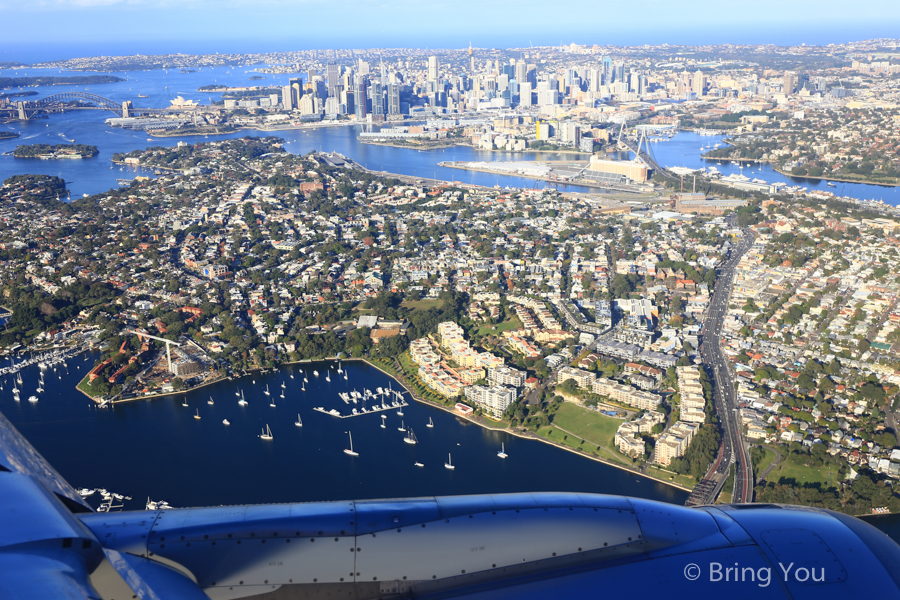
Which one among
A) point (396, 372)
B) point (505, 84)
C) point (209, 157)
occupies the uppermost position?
point (505, 84)

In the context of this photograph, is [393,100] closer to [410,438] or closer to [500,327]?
[500,327]

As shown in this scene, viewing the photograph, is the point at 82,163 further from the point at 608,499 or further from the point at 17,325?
the point at 608,499

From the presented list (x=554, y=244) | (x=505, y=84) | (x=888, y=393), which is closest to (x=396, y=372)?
(x=888, y=393)

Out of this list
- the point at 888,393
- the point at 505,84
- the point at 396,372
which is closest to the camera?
the point at 888,393

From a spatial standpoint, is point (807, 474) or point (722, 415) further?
point (722, 415)

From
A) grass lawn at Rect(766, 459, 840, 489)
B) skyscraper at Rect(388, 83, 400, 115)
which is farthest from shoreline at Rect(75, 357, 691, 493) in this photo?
skyscraper at Rect(388, 83, 400, 115)

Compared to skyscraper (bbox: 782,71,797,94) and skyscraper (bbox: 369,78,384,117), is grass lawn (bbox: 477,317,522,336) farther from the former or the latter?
skyscraper (bbox: 782,71,797,94)

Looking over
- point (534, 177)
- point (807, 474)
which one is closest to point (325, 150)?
point (534, 177)
